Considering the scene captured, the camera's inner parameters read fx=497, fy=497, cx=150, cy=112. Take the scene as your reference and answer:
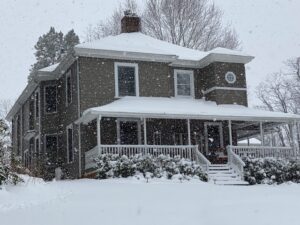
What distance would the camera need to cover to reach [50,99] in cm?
2583

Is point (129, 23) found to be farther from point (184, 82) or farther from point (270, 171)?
point (270, 171)

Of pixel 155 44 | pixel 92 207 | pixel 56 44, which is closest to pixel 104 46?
pixel 155 44

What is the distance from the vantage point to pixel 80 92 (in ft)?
71.3

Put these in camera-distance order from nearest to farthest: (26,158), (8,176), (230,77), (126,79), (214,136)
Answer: (8,176) < (126,79) < (214,136) < (230,77) < (26,158)

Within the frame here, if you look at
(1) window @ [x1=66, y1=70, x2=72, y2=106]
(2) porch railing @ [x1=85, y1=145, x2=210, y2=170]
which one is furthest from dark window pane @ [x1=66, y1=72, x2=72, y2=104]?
(2) porch railing @ [x1=85, y1=145, x2=210, y2=170]

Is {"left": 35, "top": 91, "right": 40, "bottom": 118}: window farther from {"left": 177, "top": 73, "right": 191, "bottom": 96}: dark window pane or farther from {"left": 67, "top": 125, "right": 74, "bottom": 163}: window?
{"left": 177, "top": 73, "right": 191, "bottom": 96}: dark window pane

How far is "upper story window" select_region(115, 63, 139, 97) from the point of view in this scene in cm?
2255

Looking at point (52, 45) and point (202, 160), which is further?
point (52, 45)

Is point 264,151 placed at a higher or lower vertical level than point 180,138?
lower

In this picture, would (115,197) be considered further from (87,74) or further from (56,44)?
(56,44)

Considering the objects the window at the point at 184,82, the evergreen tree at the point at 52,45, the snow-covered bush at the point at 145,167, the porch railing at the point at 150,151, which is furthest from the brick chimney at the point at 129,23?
the evergreen tree at the point at 52,45

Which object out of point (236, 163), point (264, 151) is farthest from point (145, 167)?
point (264, 151)

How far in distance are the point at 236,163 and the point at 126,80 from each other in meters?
6.23

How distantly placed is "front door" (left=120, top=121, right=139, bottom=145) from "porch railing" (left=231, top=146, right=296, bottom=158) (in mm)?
4364
